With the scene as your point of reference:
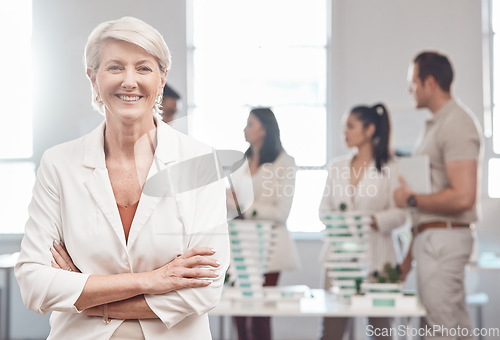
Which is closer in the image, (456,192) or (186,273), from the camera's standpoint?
(186,273)

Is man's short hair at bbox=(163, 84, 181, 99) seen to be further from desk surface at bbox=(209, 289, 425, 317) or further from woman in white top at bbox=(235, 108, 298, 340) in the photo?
desk surface at bbox=(209, 289, 425, 317)

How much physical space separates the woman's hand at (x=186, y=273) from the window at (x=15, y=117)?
144cm

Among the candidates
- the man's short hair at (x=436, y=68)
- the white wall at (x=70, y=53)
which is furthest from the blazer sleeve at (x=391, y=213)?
the white wall at (x=70, y=53)

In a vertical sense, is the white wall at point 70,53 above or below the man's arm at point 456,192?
above

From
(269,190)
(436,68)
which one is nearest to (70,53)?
(269,190)

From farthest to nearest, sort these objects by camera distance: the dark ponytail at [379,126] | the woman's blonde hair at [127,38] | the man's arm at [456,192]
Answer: the dark ponytail at [379,126] → the man's arm at [456,192] → the woman's blonde hair at [127,38]

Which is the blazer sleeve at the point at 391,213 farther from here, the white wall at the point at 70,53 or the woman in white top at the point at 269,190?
the white wall at the point at 70,53

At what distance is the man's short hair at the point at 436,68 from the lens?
2338 mm

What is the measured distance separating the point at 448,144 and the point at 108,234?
4.63 feet

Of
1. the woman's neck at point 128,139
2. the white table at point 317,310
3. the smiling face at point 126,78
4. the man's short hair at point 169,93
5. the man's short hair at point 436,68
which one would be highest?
the man's short hair at point 436,68

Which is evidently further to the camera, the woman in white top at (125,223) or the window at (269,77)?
the window at (269,77)

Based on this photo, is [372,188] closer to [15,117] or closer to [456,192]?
[456,192]

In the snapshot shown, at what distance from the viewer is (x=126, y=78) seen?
111 cm

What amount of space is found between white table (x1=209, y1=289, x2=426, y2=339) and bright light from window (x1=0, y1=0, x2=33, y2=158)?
A: 0.96m
